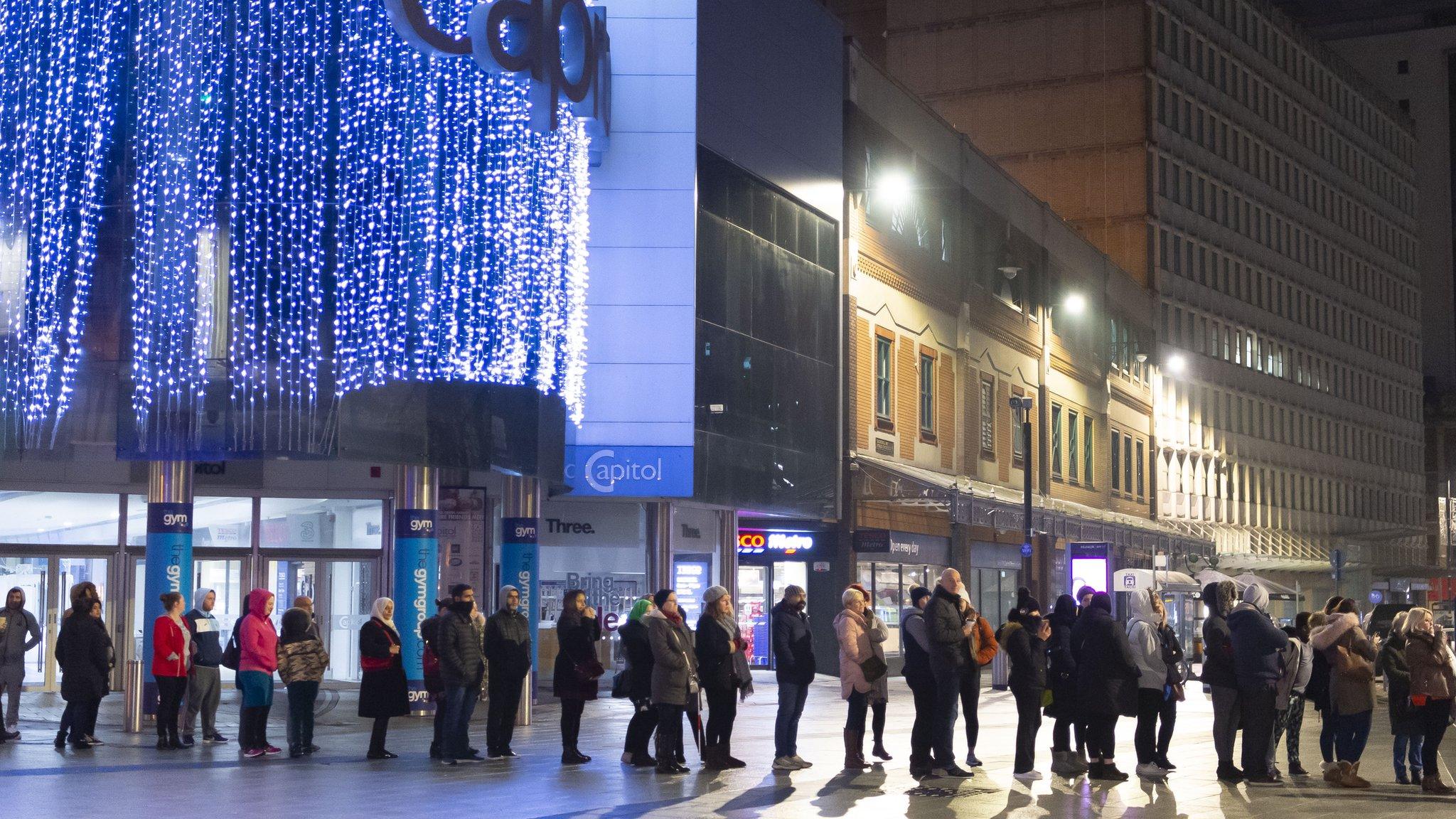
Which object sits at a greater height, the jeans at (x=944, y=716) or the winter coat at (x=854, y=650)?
the winter coat at (x=854, y=650)

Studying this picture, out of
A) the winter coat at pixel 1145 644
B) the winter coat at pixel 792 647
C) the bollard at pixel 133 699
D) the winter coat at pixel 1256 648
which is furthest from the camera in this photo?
the bollard at pixel 133 699

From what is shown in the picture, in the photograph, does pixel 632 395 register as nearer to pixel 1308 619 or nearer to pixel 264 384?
pixel 264 384

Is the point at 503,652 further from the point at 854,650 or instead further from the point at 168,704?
the point at 168,704

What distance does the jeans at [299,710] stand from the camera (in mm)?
19328

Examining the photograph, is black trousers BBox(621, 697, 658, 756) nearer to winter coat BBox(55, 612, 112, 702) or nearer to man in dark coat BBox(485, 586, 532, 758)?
man in dark coat BBox(485, 586, 532, 758)

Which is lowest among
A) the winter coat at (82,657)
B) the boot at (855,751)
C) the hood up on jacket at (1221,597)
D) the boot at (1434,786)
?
the boot at (1434,786)

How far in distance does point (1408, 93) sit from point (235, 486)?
286 feet

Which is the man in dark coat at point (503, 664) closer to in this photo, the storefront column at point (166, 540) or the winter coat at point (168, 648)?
the winter coat at point (168, 648)

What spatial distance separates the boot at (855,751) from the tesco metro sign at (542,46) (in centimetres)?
1149

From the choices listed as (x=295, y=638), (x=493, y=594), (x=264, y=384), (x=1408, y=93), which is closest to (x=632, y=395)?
(x=493, y=594)

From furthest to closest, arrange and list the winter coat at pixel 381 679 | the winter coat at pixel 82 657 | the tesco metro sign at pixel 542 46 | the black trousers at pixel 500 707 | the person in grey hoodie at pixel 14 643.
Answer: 1. the tesco metro sign at pixel 542 46
2. the person in grey hoodie at pixel 14 643
3. the winter coat at pixel 82 657
4. the black trousers at pixel 500 707
5. the winter coat at pixel 381 679

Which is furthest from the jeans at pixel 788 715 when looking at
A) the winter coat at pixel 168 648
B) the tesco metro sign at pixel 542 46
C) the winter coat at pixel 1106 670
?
the tesco metro sign at pixel 542 46

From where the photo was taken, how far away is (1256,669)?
16.9 m

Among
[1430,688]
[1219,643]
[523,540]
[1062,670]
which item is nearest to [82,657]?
[523,540]
